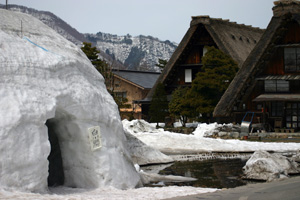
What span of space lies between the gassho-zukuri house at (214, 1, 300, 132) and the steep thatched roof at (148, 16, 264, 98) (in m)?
3.26

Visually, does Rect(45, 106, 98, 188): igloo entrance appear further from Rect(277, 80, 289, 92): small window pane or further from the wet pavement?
Rect(277, 80, 289, 92): small window pane

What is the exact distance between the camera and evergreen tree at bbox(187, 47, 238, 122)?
3391cm

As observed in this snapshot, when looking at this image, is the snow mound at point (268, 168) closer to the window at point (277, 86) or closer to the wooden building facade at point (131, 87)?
the window at point (277, 86)

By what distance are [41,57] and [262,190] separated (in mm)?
5275

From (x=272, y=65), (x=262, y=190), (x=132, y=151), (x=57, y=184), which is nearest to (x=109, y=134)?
(x=57, y=184)

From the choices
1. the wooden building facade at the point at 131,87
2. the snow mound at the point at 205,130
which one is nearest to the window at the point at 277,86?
the snow mound at the point at 205,130

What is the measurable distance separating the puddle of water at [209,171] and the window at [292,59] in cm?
1648

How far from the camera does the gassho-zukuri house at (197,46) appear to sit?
38.6 metres

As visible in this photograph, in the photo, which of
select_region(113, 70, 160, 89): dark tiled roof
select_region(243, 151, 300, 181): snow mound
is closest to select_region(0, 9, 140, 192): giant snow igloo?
select_region(243, 151, 300, 181): snow mound

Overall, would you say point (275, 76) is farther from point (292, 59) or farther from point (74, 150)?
point (74, 150)

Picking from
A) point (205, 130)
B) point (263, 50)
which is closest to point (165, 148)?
point (205, 130)

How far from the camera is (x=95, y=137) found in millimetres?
10766

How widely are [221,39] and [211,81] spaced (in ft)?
16.9

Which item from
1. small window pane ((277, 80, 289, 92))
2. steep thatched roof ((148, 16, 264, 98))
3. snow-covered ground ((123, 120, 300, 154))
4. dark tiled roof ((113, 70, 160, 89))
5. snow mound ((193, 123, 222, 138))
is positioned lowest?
snow-covered ground ((123, 120, 300, 154))
